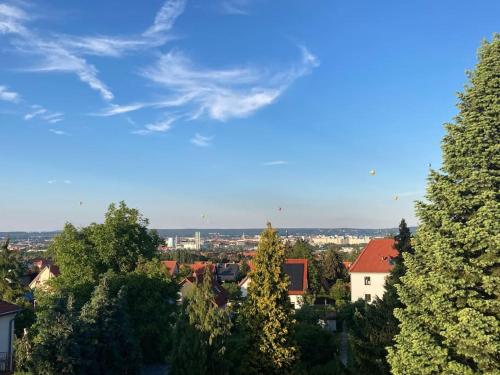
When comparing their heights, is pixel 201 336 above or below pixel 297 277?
above

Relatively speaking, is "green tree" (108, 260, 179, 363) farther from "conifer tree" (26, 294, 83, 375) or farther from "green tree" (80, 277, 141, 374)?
"conifer tree" (26, 294, 83, 375)

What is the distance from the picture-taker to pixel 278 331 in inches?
542

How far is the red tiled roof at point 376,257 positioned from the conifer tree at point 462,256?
3722 cm

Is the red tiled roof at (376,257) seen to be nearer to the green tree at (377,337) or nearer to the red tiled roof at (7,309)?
the green tree at (377,337)

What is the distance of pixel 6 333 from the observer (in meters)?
20.3

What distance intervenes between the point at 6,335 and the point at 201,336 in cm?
1152

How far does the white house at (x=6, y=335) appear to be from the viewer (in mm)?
19594

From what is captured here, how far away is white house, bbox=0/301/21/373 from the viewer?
19.6m

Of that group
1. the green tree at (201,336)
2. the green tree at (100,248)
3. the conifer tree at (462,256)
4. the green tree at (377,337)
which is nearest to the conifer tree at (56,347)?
the green tree at (201,336)

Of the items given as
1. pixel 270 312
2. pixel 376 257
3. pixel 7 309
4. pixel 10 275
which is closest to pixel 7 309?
pixel 7 309

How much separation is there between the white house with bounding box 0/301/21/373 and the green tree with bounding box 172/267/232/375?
33.1ft

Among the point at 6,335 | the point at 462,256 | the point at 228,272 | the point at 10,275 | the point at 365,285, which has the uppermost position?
the point at 462,256

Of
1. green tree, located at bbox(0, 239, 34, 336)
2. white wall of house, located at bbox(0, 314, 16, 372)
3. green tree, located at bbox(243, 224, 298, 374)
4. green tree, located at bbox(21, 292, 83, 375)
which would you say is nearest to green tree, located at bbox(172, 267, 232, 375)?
green tree, located at bbox(243, 224, 298, 374)

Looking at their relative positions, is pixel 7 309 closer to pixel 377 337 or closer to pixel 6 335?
pixel 6 335
